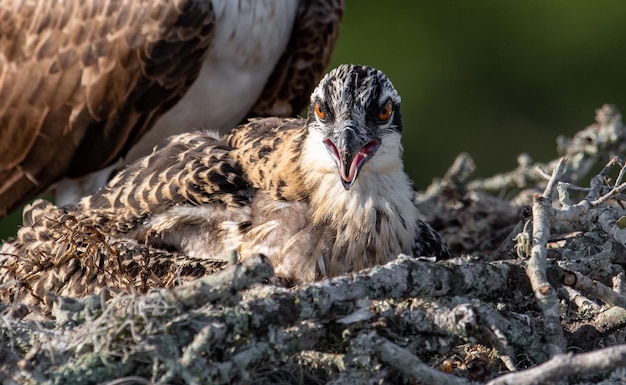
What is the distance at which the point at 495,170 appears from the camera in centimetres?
1088

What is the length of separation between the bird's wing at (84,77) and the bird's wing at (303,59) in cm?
71

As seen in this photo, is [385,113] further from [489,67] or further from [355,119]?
[489,67]

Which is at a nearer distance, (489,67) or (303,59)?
(303,59)

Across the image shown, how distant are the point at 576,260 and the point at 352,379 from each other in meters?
0.98

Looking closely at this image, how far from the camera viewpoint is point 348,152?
397 centimetres

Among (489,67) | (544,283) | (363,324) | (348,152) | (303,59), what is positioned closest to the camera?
(363,324)

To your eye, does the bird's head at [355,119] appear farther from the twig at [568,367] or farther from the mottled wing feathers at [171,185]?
the twig at [568,367]

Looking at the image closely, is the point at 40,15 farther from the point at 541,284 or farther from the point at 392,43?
the point at 392,43

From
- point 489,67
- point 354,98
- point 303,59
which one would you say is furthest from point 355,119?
point 489,67

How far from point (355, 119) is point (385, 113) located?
142 millimetres

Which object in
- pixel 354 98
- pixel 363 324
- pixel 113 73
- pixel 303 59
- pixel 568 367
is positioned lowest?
pixel 363 324

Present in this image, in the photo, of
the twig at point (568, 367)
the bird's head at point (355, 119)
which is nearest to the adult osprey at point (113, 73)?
the bird's head at point (355, 119)

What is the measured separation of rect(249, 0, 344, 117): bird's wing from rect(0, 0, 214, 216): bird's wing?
0.71 meters

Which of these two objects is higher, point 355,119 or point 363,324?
point 355,119
